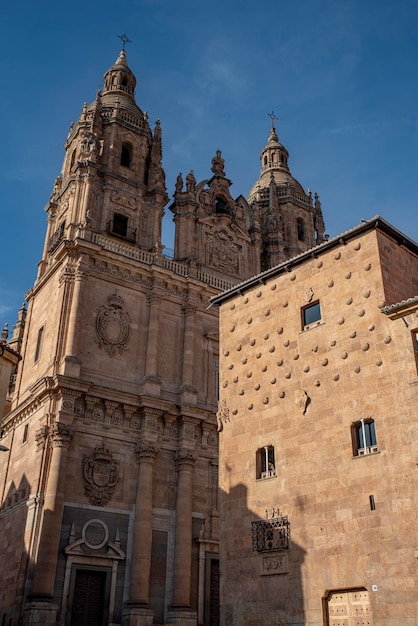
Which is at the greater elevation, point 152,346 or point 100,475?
point 152,346

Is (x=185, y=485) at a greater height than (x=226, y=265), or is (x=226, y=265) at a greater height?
(x=226, y=265)

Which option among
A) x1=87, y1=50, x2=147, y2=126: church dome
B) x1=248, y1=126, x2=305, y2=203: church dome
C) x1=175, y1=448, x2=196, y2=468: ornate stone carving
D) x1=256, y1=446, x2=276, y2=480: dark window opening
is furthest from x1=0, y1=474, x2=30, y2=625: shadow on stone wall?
x1=248, y1=126, x2=305, y2=203: church dome

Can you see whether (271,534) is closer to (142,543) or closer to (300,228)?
(142,543)

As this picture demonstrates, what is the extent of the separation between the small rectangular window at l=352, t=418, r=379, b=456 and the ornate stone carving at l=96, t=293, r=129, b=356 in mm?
17152

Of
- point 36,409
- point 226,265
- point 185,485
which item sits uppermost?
point 226,265

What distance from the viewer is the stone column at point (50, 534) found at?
2584 cm

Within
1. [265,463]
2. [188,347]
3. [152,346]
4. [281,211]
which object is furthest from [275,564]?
[281,211]

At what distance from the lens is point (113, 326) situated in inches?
1319

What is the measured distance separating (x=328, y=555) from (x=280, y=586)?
6.13 feet

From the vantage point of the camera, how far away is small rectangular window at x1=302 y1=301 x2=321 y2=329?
20.6 m

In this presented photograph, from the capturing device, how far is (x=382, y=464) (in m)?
16.9

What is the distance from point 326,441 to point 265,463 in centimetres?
256

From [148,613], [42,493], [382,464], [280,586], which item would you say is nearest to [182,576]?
[148,613]

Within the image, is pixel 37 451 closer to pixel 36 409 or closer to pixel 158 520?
pixel 36 409
